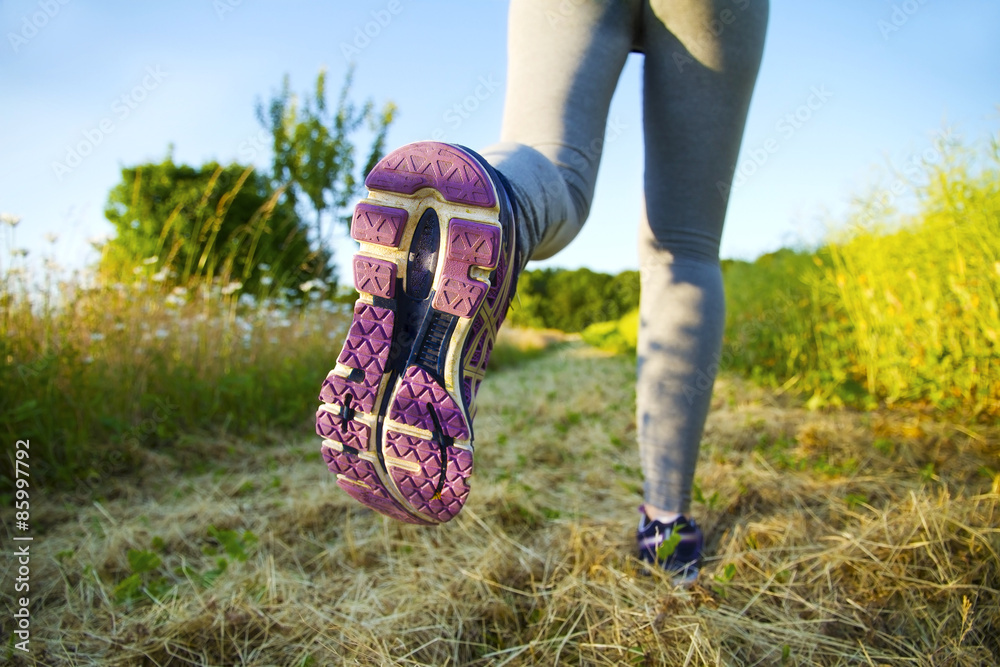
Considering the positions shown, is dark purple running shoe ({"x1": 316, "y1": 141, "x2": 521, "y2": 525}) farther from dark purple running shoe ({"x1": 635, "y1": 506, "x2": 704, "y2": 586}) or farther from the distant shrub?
the distant shrub

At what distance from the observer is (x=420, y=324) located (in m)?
0.76

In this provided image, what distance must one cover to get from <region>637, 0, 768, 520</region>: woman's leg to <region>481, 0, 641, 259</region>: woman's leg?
14cm

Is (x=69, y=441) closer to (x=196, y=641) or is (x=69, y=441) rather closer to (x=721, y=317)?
(x=196, y=641)

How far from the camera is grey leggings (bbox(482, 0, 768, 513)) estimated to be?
1.00 meters

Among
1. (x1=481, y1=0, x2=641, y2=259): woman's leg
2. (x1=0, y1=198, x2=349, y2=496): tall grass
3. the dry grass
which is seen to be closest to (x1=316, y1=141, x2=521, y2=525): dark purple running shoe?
(x1=481, y1=0, x2=641, y2=259): woman's leg

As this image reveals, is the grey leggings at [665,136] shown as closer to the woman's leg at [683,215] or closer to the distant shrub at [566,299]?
the woman's leg at [683,215]

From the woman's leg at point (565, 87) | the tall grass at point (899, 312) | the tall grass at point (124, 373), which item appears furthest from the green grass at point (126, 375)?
the tall grass at point (899, 312)

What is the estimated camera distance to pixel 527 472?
2.04 m

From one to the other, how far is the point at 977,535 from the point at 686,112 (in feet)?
3.46

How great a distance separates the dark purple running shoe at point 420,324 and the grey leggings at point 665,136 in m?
0.24

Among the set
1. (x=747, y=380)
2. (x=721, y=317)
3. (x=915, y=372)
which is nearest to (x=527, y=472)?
(x=721, y=317)

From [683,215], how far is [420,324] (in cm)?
71

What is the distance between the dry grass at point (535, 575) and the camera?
2.99 ft

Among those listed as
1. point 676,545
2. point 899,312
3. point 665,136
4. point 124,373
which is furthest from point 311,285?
point 899,312
